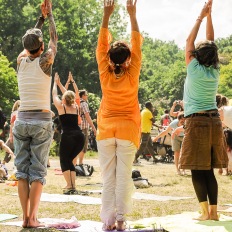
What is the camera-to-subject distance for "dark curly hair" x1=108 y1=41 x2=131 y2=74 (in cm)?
611

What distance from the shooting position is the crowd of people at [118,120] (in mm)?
6133

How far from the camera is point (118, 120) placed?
20.1ft

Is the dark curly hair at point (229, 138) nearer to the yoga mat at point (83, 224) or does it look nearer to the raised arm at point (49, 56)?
the yoga mat at point (83, 224)

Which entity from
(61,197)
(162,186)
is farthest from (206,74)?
(162,186)

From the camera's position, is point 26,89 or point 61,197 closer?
point 26,89

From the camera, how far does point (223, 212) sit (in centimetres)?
743

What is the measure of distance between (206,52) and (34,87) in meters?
2.00

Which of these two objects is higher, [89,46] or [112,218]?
[89,46]

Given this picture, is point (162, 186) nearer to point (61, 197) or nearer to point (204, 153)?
point (61, 197)

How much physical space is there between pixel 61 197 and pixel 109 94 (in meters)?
3.53

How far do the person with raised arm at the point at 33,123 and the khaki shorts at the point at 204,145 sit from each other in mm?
1599

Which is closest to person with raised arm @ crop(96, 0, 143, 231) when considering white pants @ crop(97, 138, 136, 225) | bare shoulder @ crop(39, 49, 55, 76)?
white pants @ crop(97, 138, 136, 225)

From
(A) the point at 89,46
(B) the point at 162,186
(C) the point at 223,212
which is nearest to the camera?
(C) the point at 223,212

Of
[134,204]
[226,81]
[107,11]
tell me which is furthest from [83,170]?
[226,81]
